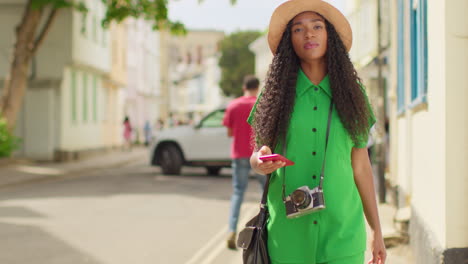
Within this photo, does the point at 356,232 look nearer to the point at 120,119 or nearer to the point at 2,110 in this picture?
the point at 2,110

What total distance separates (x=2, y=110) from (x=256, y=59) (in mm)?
50443

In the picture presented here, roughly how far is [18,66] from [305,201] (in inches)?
731

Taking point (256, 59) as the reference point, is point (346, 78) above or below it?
below

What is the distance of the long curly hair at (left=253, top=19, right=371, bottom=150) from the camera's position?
2.80 meters

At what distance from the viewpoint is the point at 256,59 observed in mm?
68875

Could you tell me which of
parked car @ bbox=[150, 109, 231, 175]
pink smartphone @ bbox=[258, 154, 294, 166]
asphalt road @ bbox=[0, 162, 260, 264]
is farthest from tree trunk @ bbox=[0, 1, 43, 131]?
pink smartphone @ bbox=[258, 154, 294, 166]

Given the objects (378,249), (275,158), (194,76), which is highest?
(194,76)

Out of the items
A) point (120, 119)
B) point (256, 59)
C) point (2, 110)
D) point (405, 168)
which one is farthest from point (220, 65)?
point (405, 168)

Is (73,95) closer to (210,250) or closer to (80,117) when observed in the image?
(80,117)

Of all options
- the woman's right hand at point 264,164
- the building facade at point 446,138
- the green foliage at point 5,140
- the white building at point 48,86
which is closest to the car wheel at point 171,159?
the green foliage at point 5,140

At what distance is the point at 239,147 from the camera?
24.9 ft

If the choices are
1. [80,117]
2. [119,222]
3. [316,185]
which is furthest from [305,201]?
[80,117]

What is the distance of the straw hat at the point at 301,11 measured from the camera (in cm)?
290

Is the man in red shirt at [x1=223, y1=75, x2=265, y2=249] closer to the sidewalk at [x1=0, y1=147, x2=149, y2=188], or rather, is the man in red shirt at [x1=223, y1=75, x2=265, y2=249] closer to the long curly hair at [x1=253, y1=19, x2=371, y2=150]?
the long curly hair at [x1=253, y1=19, x2=371, y2=150]
